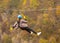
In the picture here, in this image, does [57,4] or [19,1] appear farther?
[19,1]

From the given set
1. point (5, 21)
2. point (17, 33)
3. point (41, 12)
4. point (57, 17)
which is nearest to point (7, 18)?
A: point (5, 21)

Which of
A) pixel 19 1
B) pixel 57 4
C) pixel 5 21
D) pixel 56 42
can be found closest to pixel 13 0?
pixel 19 1

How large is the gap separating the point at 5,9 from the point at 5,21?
1.35 ft

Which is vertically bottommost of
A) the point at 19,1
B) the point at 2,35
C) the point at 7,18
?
the point at 2,35

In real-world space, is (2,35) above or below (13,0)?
below

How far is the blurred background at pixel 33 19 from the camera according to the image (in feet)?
25.3

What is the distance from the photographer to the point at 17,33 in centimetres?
808

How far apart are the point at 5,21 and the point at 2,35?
491 mm

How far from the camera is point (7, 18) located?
8.34 m

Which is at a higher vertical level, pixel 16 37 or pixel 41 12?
pixel 41 12

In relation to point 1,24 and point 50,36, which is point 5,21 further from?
point 50,36

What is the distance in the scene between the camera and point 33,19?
8.12 metres

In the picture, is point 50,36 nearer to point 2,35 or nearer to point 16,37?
point 16,37

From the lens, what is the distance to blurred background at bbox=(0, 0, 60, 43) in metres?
7.72
